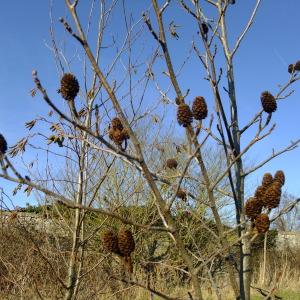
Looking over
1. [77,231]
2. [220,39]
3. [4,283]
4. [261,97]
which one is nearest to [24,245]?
[4,283]

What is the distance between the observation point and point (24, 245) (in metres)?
7.93

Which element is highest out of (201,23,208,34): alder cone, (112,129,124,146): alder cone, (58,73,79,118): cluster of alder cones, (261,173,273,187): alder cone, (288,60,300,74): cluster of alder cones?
(201,23,208,34): alder cone

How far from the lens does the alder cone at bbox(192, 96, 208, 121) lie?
1.36 m

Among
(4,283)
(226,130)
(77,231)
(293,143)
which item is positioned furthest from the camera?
(4,283)

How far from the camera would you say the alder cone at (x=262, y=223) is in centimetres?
127

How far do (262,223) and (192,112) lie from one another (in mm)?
369

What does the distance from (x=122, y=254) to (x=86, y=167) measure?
8.18ft

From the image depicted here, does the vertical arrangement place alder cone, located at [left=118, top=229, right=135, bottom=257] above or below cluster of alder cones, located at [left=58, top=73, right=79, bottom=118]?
below

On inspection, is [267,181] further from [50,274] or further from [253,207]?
[50,274]

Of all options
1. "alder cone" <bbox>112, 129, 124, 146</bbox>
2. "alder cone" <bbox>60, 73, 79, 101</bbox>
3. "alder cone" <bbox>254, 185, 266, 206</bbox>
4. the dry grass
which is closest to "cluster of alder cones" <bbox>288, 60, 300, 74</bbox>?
"alder cone" <bbox>254, 185, 266, 206</bbox>

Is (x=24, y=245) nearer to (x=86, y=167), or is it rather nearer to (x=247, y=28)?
(x=86, y=167)

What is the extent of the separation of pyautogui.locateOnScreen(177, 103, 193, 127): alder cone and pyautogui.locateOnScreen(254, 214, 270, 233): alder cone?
33 cm

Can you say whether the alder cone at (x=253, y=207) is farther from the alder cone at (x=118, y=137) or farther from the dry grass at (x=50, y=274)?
the dry grass at (x=50, y=274)

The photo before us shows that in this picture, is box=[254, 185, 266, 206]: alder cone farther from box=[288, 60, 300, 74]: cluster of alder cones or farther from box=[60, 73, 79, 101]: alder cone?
box=[288, 60, 300, 74]: cluster of alder cones
